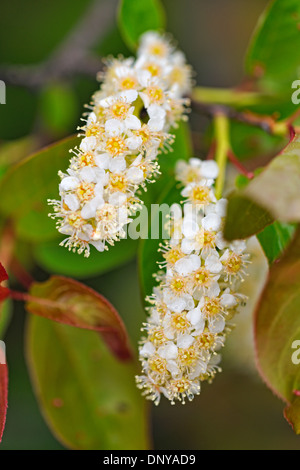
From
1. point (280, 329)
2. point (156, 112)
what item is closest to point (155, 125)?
point (156, 112)

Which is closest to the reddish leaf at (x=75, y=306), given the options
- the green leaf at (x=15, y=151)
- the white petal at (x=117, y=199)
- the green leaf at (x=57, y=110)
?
the white petal at (x=117, y=199)

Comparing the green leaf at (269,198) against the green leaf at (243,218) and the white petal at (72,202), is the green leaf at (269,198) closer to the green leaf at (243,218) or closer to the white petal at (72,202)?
the green leaf at (243,218)

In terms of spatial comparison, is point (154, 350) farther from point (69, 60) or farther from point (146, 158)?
point (69, 60)

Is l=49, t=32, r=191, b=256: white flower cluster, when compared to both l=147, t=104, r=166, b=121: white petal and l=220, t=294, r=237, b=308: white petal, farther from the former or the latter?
l=220, t=294, r=237, b=308: white petal

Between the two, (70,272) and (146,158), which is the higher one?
(146,158)

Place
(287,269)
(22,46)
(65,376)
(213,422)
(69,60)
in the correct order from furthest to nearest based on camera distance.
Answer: (22,46) < (213,422) < (69,60) < (65,376) < (287,269)

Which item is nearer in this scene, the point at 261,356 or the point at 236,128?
the point at 261,356

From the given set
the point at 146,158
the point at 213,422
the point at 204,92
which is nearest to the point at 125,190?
the point at 146,158

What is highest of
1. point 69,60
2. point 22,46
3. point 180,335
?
point 22,46
